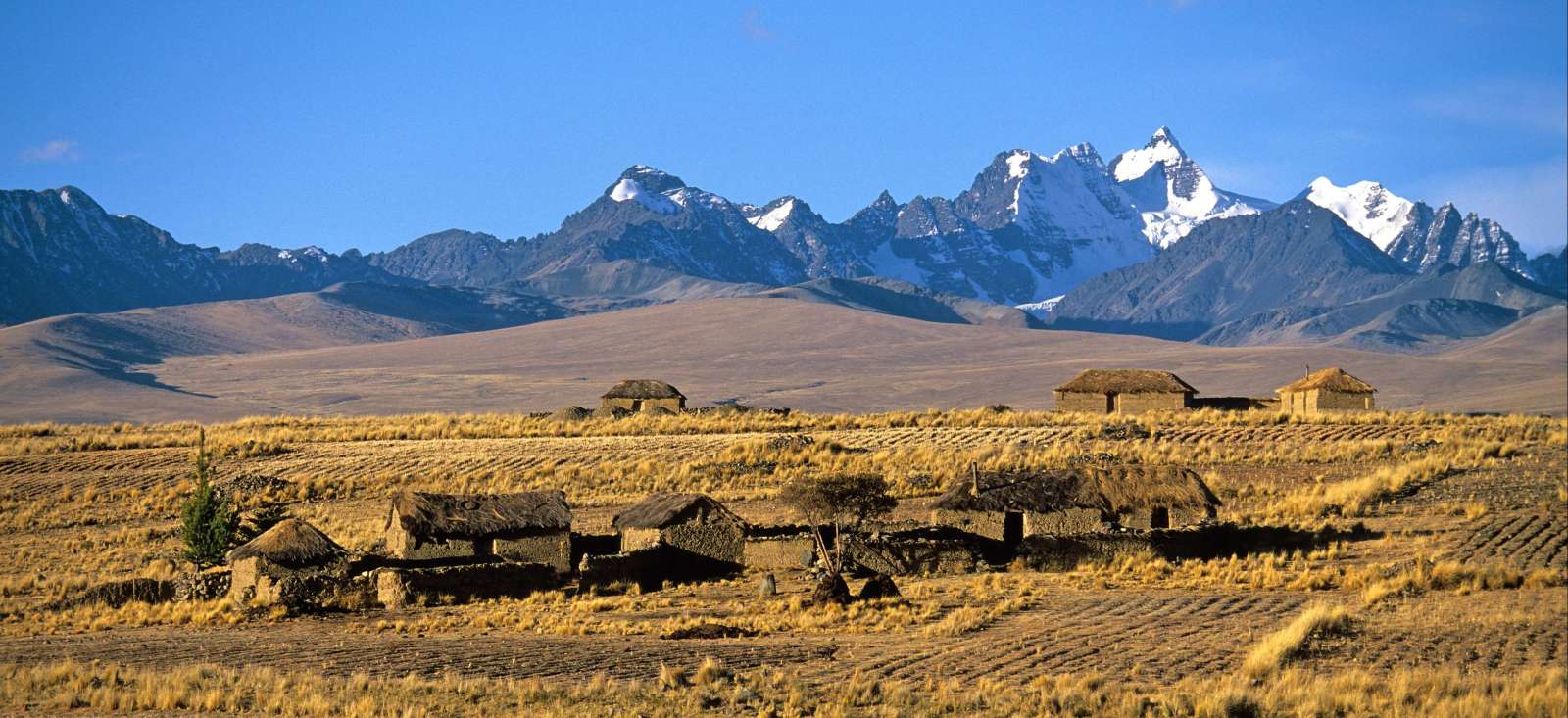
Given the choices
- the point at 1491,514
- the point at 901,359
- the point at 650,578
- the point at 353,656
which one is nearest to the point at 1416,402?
the point at 901,359

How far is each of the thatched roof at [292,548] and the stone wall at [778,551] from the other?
7153 millimetres

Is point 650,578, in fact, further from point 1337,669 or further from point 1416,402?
point 1416,402

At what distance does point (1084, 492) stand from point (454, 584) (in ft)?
43.2

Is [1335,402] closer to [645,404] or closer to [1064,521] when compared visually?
[645,404]

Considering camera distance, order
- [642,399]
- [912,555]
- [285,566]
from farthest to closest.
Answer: [642,399]
[912,555]
[285,566]

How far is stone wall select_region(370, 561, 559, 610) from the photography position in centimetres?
2636

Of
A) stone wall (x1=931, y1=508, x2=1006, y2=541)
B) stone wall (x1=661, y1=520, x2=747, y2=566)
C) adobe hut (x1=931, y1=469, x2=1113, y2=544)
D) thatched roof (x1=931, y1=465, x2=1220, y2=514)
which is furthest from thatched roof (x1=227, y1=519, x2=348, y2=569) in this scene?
thatched roof (x1=931, y1=465, x2=1220, y2=514)

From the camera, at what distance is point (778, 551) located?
30688 mm

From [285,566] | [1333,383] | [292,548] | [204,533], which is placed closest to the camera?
[285,566]

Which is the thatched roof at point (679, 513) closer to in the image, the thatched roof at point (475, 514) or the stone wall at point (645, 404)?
the thatched roof at point (475, 514)

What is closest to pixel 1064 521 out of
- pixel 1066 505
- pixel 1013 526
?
pixel 1066 505

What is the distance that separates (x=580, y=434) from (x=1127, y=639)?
1577 inches

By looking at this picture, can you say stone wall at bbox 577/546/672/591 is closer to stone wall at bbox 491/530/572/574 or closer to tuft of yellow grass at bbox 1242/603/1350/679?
stone wall at bbox 491/530/572/574

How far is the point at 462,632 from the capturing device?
23266 millimetres
